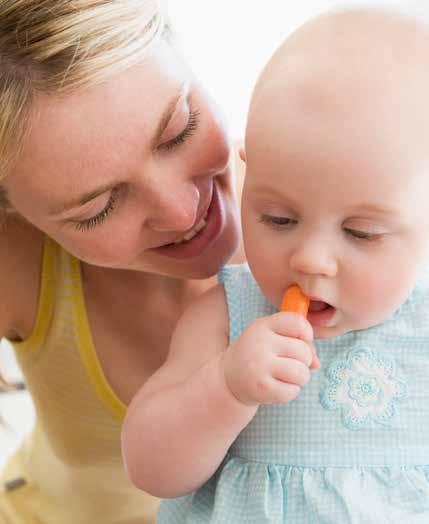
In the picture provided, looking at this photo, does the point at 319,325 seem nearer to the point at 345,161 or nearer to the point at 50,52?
the point at 345,161

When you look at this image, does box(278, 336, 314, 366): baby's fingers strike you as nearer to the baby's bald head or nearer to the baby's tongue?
the baby's tongue

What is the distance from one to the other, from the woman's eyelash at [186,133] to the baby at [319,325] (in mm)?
129

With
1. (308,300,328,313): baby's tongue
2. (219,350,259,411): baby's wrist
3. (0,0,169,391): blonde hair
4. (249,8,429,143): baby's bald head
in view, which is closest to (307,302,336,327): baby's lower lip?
(308,300,328,313): baby's tongue

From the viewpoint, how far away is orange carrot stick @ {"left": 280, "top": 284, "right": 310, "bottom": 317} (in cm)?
100

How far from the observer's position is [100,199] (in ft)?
→ 3.66

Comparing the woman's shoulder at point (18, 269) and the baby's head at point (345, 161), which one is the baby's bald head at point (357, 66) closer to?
the baby's head at point (345, 161)

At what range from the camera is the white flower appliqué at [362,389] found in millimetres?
1094

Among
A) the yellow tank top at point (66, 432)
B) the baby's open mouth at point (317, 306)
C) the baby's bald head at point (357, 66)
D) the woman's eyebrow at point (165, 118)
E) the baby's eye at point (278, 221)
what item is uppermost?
the baby's bald head at point (357, 66)

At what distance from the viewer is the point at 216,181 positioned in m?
1.25

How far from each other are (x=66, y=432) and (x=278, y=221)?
0.71 metres

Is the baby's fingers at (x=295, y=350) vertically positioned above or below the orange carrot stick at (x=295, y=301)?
below

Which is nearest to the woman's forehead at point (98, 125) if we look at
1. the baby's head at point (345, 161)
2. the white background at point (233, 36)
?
the baby's head at point (345, 161)

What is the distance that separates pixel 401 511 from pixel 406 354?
19 centimetres

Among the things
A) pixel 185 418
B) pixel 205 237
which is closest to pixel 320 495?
pixel 185 418
